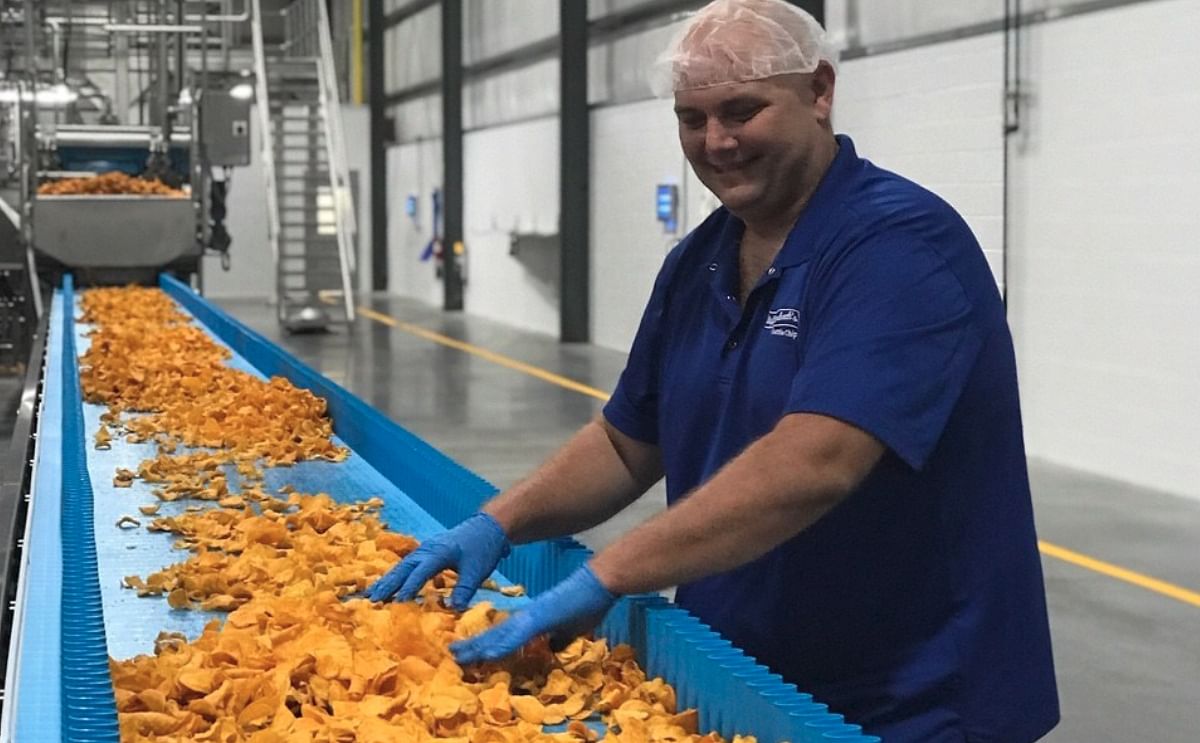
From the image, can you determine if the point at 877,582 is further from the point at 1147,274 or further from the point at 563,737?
the point at 1147,274

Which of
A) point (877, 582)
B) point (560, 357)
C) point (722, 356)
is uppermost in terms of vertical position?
point (722, 356)

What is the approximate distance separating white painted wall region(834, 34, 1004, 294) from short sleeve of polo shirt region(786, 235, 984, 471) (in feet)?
24.8

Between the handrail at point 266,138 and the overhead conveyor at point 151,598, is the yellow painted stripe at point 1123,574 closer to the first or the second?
the overhead conveyor at point 151,598

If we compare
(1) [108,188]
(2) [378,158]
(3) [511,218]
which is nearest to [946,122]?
(1) [108,188]

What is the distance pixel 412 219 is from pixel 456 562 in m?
22.9

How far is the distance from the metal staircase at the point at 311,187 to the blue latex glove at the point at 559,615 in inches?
624

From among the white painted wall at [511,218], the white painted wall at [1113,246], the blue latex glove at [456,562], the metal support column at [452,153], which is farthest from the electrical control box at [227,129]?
A: the blue latex glove at [456,562]

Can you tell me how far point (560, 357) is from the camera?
15555 mm

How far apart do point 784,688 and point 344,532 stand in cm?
139

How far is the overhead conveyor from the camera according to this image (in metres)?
1.83

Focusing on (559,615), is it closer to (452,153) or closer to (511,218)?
(511,218)

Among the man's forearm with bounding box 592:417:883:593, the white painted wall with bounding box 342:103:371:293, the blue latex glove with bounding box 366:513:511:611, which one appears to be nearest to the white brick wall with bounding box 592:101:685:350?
the white painted wall with bounding box 342:103:371:293

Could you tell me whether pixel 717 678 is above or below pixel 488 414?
above

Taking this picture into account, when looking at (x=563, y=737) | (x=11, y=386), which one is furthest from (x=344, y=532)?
(x=11, y=386)
